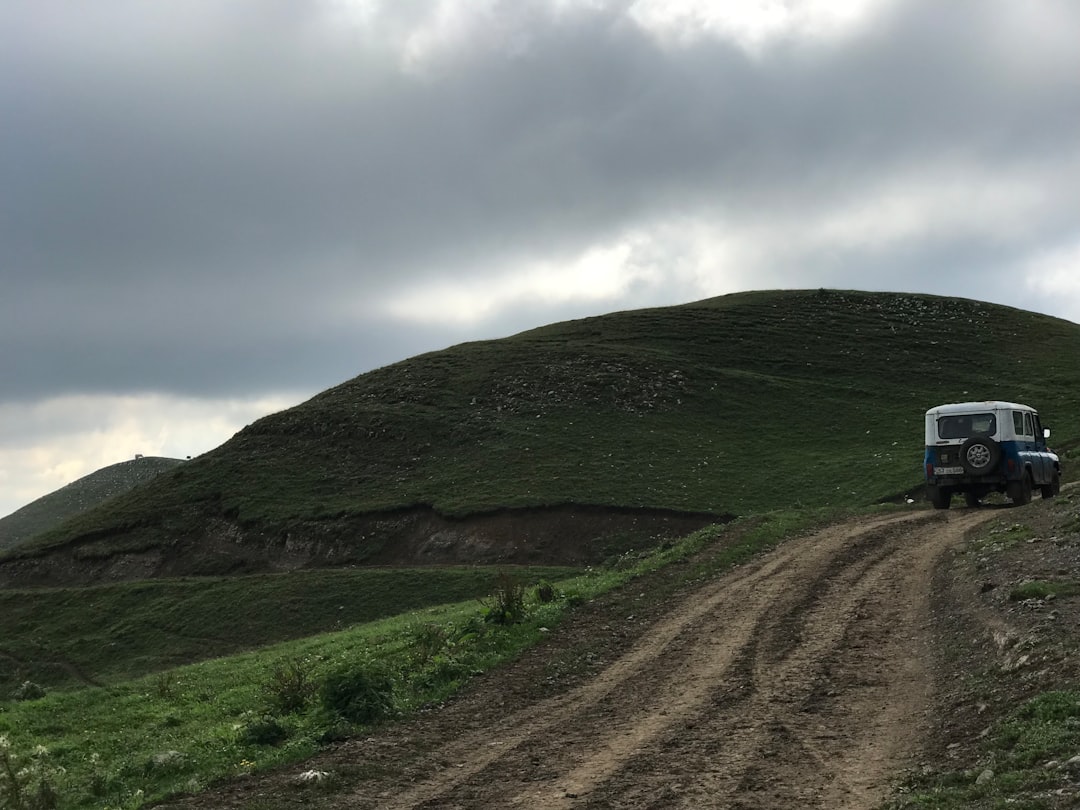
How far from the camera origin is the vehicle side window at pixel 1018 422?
3462 centimetres

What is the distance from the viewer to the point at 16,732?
65.2ft

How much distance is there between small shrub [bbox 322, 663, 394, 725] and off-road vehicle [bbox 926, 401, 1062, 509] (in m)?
26.2

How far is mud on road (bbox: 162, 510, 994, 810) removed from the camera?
30.7ft

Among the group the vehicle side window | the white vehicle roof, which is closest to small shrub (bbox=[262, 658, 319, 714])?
the white vehicle roof

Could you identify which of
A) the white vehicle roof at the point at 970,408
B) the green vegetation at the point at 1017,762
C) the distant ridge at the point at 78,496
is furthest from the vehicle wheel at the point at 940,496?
the distant ridge at the point at 78,496

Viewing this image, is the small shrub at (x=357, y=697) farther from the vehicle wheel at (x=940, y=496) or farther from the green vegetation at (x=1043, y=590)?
the vehicle wheel at (x=940, y=496)

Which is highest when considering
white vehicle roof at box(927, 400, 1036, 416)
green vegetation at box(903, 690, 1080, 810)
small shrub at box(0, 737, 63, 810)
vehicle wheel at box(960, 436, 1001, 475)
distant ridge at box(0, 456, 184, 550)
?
distant ridge at box(0, 456, 184, 550)

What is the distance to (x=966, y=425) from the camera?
34875 millimetres

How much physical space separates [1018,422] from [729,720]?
28.2m

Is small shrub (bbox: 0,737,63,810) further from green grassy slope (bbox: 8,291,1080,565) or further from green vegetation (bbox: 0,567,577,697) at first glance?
green grassy slope (bbox: 8,291,1080,565)

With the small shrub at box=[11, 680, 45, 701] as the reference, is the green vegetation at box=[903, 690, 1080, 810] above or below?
above

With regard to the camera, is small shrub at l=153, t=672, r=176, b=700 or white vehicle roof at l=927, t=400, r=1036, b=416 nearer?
small shrub at l=153, t=672, r=176, b=700

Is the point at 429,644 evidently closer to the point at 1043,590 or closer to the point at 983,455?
the point at 1043,590

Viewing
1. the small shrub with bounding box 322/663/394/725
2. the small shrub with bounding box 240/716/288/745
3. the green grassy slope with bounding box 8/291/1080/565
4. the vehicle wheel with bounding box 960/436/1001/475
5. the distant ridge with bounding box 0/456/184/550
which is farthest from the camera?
the distant ridge with bounding box 0/456/184/550
